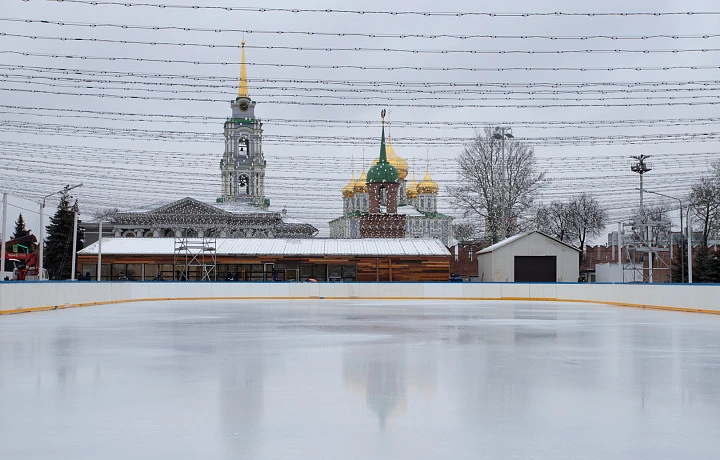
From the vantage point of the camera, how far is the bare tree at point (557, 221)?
7449 centimetres

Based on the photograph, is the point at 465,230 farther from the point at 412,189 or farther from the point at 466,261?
the point at 412,189

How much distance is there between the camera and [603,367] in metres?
12.3

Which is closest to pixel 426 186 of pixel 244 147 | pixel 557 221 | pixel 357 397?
pixel 244 147

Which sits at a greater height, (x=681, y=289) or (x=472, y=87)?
(x=472, y=87)

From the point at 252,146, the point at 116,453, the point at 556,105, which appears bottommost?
the point at 116,453

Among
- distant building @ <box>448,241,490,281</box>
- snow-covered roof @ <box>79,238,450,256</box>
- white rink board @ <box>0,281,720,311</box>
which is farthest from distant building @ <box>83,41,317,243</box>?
white rink board @ <box>0,281,720,311</box>

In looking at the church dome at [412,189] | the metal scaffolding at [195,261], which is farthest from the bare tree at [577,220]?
the church dome at [412,189]

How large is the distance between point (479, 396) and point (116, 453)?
14.5 feet

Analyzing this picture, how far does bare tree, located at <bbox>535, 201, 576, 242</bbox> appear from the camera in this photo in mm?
74488

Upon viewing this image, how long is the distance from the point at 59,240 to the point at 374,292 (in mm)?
44626

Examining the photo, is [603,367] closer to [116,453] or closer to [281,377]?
[281,377]

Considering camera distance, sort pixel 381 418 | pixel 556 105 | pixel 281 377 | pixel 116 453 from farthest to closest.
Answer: pixel 556 105, pixel 281 377, pixel 381 418, pixel 116 453

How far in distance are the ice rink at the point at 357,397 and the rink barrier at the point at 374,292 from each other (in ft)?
53.9

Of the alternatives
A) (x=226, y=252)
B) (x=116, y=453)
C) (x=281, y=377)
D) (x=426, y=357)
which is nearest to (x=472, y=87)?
(x=426, y=357)
